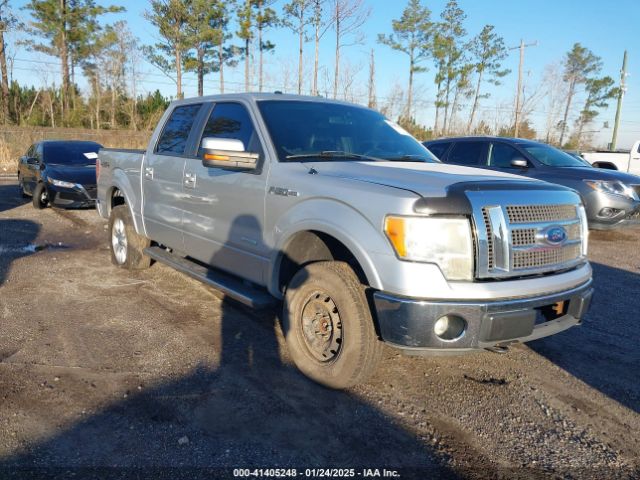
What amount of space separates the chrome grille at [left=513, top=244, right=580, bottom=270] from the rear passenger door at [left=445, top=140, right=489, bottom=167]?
6.16m

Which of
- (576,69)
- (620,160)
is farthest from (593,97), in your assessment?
(620,160)

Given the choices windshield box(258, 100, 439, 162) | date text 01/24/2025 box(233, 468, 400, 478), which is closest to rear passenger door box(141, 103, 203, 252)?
windshield box(258, 100, 439, 162)

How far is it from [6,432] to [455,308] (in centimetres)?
263

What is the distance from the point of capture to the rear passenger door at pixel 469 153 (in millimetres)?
9305

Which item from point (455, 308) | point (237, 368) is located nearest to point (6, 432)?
point (237, 368)

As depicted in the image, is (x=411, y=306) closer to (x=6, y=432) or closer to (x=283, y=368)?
(x=283, y=368)

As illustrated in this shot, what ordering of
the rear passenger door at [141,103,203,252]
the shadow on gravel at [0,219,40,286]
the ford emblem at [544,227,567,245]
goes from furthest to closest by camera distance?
the shadow on gravel at [0,219,40,286] → the rear passenger door at [141,103,203,252] → the ford emblem at [544,227,567,245]

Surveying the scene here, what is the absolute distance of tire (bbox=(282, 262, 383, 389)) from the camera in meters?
3.12

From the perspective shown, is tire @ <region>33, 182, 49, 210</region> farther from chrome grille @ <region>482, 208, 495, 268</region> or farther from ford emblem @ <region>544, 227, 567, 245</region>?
ford emblem @ <region>544, 227, 567, 245</region>

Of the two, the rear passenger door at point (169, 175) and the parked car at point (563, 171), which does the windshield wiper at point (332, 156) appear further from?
the parked car at point (563, 171)

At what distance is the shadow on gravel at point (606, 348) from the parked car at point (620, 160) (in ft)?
43.7

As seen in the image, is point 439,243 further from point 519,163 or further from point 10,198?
point 10,198

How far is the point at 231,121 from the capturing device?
4426mm

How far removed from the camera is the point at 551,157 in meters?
9.21
